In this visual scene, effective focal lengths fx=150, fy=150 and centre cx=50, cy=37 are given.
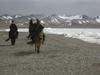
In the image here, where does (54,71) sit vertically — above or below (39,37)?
below

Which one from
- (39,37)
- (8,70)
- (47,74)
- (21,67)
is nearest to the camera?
(47,74)

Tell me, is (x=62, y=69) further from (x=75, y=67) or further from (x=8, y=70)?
(x=8, y=70)

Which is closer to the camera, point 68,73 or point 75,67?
point 68,73

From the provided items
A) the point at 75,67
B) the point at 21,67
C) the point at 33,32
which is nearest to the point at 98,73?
the point at 75,67

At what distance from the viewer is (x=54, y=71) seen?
18.1 ft

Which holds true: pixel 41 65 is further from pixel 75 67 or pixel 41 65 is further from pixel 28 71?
pixel 75 67

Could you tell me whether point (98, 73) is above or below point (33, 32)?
below

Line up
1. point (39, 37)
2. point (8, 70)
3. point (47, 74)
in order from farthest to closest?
point (39, 37), point (8, 70), point (47, 74)

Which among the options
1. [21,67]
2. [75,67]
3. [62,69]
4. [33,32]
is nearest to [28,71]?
[21,67]

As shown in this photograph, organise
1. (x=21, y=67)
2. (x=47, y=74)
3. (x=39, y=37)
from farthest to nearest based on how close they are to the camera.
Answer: (x=39, y=37) → (x=21, y=67) → (x=47, y=74)

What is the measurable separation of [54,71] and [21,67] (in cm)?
140

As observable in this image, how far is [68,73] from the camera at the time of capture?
5.32 metres

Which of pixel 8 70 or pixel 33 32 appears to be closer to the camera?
pixel 8 70

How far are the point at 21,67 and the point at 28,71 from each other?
0.60m
